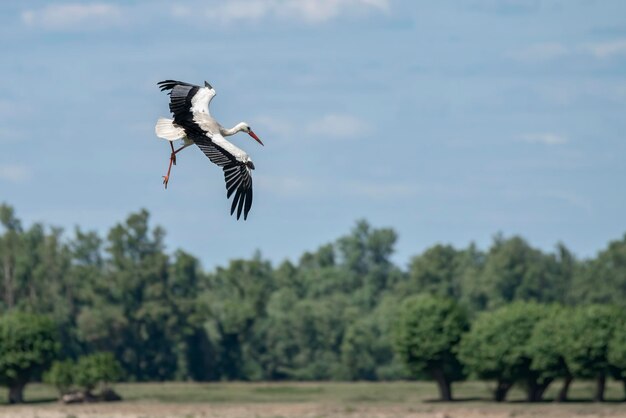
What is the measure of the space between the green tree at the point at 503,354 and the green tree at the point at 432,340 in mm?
1440

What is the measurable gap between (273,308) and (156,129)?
129050mm

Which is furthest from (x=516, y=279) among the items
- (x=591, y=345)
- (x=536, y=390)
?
(x=591, y=345)

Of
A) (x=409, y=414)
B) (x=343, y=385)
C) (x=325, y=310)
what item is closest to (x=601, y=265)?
(x=325, y=310)

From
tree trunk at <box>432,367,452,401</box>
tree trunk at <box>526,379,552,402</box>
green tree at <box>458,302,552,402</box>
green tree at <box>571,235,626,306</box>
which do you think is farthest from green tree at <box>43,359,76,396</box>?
green tree at <box>571,235,626,306</box>

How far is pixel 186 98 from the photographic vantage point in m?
33.9

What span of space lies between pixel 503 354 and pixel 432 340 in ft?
19.3

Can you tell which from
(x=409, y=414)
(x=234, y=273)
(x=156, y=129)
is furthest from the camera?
(x=234, y=273)

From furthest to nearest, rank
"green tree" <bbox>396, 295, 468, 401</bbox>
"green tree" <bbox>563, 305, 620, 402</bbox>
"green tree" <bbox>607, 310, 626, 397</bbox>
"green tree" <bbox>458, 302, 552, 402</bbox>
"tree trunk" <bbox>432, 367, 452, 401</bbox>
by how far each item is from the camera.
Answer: "tree trunk" <bbox>432, 367, 452, 401</bbox>
"green tree" <bbox>396, 295, 468, 401</bbox>
"green tree" <bbox>458, 302, 552, 402</bbox>
"green tree" <bbox>563, 305, 620, 402</bbox>
"green tree" <bbox>607, 310, 626, 397</bbox>

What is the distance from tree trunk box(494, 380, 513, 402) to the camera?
352 ft

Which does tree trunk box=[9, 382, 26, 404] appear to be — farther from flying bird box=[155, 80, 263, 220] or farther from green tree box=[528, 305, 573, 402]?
flying bird box=[155, 80, 263, 220]

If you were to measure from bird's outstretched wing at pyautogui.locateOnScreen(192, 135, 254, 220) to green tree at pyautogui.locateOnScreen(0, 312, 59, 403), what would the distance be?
3185 inches

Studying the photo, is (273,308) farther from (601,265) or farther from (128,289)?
(601,265)

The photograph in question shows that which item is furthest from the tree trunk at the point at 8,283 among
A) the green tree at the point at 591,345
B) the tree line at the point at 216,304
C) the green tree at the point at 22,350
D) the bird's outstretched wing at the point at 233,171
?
the bird's outstretched wing at the point at 233,171

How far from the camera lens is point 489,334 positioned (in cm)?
10681
